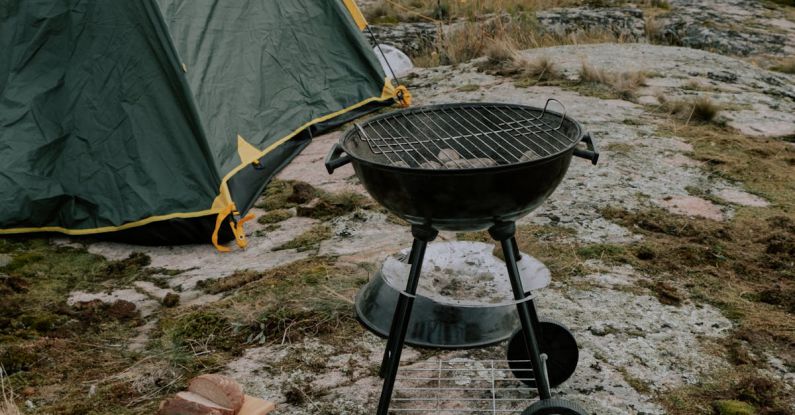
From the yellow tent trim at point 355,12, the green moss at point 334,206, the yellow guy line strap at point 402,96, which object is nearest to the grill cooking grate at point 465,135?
the green moss at point 334,206

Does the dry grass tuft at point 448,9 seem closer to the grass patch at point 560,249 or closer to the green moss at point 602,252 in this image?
the grass patch at point 560,249

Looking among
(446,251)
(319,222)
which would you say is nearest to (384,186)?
(446,251)

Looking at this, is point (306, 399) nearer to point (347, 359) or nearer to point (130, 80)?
point (347, 359)

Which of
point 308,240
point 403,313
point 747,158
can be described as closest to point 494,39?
point 747,158

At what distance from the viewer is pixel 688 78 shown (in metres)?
6.98

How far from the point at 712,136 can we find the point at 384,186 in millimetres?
4043

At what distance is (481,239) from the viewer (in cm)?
407

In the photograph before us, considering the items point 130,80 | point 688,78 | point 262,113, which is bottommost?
point 688,78

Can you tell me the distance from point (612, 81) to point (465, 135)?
14.7 ft

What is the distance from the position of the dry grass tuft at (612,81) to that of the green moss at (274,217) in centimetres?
335

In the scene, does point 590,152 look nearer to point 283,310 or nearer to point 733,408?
point 733,408

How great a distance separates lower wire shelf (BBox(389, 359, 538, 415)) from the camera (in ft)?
8.64

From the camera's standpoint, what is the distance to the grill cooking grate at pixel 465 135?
102 inches

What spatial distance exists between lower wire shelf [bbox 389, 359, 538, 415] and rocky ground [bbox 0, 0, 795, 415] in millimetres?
59
